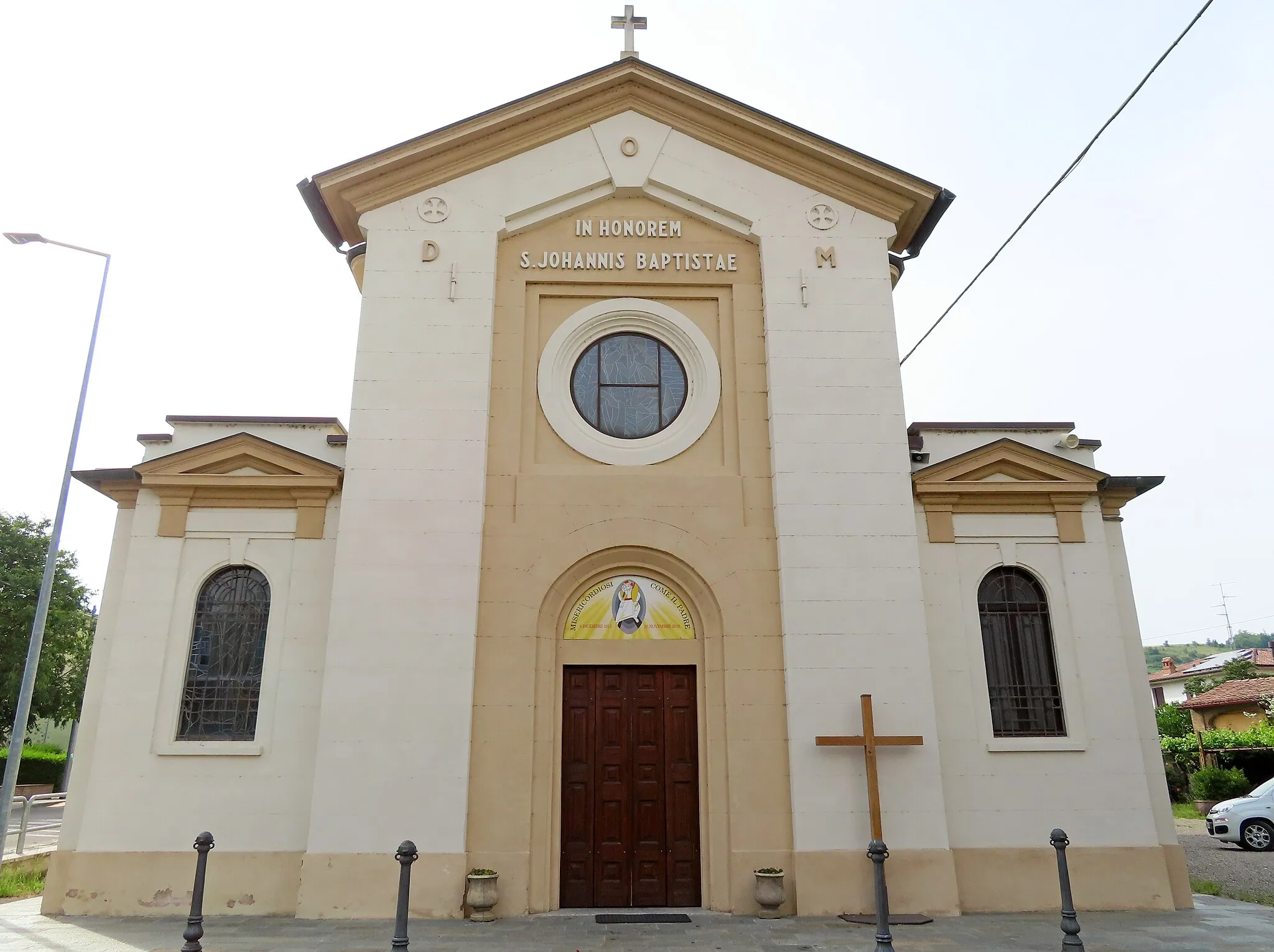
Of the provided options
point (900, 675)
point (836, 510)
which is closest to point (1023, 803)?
point (900, 675)

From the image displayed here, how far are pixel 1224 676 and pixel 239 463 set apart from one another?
199ft

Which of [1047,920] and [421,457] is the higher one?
[421,457]

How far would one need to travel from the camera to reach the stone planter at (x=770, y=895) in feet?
33.7

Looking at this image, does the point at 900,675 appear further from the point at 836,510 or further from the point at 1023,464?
the point at 1023,464

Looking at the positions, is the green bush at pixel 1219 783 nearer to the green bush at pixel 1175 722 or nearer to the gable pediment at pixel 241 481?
the green bush at pixel 1175 722

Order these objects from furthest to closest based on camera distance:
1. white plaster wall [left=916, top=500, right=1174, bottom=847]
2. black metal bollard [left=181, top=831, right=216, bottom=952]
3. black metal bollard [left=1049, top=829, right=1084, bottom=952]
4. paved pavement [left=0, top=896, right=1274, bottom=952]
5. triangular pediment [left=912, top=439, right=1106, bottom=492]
Answer: triangular pediment [left=912, top=439, right=1106, bottom=492] < white plaster wall [left=916, top=500, right=1174, bottom=847] < paved pavement [left=0, top=896, right=1274, bottom=952] < black metal bollard [left=1049, top=829, right=1084, bottom=952] < black metal bollard [left=181, top=831, right=216, bottom=952]

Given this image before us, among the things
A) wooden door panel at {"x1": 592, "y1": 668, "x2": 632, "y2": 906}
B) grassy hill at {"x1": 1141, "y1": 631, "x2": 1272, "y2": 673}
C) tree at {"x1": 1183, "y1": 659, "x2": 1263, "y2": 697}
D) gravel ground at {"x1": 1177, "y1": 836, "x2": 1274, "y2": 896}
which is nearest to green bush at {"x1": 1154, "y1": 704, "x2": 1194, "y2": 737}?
tree at {"x1": 1183, "y1": 659, "x2": 1263, "y2": 697}

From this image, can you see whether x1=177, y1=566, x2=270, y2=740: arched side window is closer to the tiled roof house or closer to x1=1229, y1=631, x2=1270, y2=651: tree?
the tiled roof house

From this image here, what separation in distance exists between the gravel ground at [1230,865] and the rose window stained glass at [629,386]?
9.55 m

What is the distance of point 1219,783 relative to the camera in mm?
28219

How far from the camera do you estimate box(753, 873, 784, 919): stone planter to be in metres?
10.3

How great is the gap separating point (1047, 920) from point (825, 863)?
8.60 feet

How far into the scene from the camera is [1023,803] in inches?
441

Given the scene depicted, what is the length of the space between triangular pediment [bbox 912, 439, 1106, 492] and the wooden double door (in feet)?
14.7
